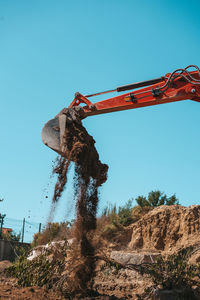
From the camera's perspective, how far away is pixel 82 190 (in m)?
7.80

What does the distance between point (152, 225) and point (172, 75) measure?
843 cm

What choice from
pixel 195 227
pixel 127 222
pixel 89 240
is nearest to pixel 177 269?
pixel 89 240

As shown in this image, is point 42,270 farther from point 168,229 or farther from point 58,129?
point 168,229

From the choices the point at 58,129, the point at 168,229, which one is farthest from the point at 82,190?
the point at 168,229

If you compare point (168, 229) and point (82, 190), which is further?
point (168, 229)

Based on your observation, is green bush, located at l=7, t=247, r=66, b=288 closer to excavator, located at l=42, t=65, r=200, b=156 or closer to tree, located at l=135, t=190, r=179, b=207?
excavator, located at l=42, t=65, r=200, b=156

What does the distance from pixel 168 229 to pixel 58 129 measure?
789cm

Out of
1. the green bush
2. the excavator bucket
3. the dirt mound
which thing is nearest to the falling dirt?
the excavator bucket

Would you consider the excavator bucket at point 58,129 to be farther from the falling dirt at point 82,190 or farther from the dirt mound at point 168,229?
the dirt mound at point 168,229

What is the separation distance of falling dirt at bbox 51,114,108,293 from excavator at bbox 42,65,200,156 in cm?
25

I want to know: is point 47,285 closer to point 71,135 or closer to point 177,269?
point 177,269

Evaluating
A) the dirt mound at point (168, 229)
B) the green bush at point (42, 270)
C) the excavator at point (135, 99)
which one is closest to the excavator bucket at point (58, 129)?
the excavator at point (135, 99)

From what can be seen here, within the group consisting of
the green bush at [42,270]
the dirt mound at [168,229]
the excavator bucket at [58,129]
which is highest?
the excavator bucket at [58,129]

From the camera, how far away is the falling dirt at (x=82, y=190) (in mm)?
7516
